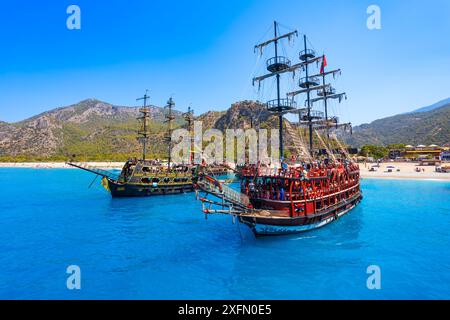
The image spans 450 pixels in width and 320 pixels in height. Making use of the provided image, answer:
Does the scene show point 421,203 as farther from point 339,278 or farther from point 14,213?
point 14,213

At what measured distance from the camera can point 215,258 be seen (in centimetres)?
1673

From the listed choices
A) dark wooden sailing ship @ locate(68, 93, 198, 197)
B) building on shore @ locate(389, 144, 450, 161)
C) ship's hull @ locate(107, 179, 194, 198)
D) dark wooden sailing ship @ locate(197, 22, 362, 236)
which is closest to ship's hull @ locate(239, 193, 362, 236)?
dark wooden sailing ship @ locate(197, 22, 362, 236)

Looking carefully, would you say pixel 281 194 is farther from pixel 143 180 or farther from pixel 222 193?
pixel 143 180

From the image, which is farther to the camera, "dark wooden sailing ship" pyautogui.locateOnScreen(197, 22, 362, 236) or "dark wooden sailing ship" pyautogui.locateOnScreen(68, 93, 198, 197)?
"dark wooden sailing ship" pyautogui.locateOnScreen(68, 93, 198, 197)

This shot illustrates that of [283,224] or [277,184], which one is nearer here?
[283,224]

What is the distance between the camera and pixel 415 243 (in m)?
19.7

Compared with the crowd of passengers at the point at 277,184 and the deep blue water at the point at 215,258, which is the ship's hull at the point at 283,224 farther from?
the crowd of passengers at the point at 277,184

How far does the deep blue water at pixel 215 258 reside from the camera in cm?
1294

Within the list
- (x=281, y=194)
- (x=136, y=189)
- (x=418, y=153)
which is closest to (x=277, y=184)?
(x=281, y=194)

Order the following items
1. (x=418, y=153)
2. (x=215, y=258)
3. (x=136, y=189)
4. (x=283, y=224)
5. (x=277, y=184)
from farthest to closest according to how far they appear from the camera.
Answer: (x=418, y=153)
(x=136, y=189)
(x=277, y=184)
(x=283, y=224)
(x=215, y=258)

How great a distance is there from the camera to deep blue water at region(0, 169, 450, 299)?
12938 millimetres

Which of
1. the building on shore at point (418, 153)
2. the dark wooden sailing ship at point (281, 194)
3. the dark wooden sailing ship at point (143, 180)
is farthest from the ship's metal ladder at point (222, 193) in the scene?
the building on shore at point (418, 153)

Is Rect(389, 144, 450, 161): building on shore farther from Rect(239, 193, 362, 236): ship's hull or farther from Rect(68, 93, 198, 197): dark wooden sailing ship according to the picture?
Rect(239, 193, 362, 236): ship's hull
